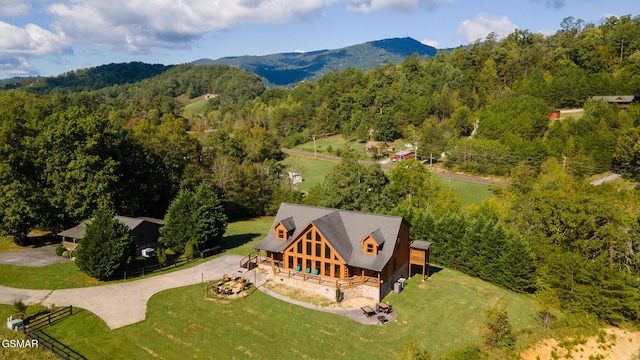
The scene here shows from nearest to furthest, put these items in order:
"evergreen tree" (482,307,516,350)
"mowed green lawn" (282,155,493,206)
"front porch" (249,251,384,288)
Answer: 1. "evergreen tree" (482,307,516,350)
2. "front porch" (249,251,384,288)
3. "mowed green lawn" (282,155,493,206)

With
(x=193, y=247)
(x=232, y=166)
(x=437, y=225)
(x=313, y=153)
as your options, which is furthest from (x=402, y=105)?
(x=193, y=247)

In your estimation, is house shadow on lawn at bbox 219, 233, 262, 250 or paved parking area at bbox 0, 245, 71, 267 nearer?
paved parking area at bbox 0, 245, 71, 267

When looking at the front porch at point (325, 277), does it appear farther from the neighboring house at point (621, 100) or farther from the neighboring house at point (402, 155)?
the neighboring house at point (621, 100)

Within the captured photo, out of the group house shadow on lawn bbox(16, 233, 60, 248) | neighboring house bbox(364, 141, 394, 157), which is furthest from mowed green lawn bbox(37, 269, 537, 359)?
neighboring house bbox(364, 141, 394, 157)

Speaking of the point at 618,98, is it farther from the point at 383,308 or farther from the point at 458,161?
the point at 383,308

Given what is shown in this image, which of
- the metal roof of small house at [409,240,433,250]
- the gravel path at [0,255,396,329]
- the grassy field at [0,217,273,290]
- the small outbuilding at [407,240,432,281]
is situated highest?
the metal roof of small house at [409,240,433,250]

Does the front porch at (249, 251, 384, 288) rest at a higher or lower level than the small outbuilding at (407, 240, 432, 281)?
lower

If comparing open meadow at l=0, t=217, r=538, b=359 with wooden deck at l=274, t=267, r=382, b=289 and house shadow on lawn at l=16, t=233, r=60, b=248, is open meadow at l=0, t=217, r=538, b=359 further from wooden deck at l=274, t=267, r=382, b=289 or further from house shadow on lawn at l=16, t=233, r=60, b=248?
house shadow on lawn at l=16, t=233, r=60, b=248
